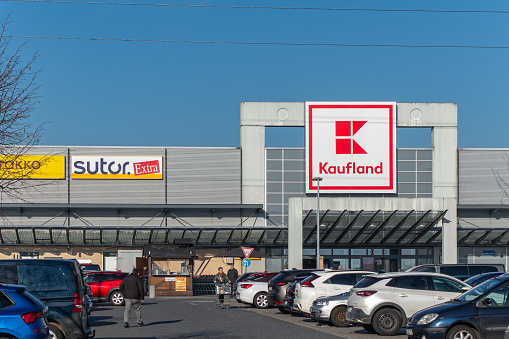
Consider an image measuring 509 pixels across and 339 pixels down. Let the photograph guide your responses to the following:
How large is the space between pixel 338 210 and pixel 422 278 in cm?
2429

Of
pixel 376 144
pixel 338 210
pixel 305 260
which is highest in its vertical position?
pixel 376 144

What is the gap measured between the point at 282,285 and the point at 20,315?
17.4 m

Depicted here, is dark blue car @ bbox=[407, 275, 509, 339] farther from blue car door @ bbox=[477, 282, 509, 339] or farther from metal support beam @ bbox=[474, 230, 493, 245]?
metal support beam @ bbox=[474, 230, 493, 245]

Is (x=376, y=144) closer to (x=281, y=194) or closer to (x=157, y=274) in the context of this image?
(x=281, y=194)

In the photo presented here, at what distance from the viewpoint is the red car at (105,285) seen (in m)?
35.2

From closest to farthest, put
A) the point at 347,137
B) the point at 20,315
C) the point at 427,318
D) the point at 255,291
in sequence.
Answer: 1. the point at 20,315
2. the point at 427,318
3. the point at 255,291
4. the point at 347,137

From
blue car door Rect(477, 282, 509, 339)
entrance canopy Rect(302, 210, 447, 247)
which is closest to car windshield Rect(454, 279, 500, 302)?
blue car door Rect(477, 282, 509, 339)

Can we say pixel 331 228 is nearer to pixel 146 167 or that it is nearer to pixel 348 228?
pixel 348 228

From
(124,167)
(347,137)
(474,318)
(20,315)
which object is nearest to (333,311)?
(474,318)

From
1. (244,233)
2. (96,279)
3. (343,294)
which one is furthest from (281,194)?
(343,294)

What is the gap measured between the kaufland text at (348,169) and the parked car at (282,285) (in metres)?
22.0

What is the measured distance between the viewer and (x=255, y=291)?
109ft

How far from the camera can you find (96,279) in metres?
35.4

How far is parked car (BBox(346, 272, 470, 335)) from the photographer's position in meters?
19.9
